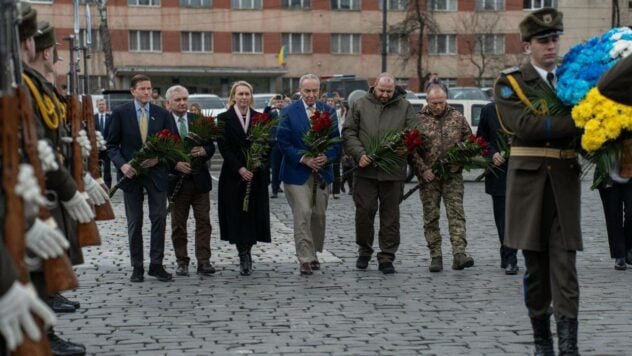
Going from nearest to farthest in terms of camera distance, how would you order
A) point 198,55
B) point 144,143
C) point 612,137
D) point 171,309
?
point 612,137, point 171,309, point 144,143, point 198,55

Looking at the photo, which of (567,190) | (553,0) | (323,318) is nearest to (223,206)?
(323,318)

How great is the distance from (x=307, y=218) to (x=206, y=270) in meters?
1.21

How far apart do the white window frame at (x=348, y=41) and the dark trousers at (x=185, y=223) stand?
2592 inches

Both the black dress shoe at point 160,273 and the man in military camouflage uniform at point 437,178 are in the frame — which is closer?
the black dress shoe at point 160,273

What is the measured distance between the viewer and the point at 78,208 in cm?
690

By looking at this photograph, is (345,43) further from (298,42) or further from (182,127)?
(182,127)

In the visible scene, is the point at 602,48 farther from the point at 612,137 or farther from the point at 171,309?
the point at 171,309

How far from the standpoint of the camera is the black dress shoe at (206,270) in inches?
483

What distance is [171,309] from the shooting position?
9898 millimetres

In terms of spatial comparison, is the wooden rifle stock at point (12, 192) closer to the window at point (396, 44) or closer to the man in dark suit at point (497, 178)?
the man in dark suit at point (497, 178)

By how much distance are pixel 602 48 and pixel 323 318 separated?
328cm

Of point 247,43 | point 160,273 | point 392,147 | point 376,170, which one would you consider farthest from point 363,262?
point 247,43

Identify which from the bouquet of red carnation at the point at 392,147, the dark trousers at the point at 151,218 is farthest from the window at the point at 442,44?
the dark trousers at the point at 151,218

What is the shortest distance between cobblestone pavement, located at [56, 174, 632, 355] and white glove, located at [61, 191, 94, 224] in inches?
57.2
